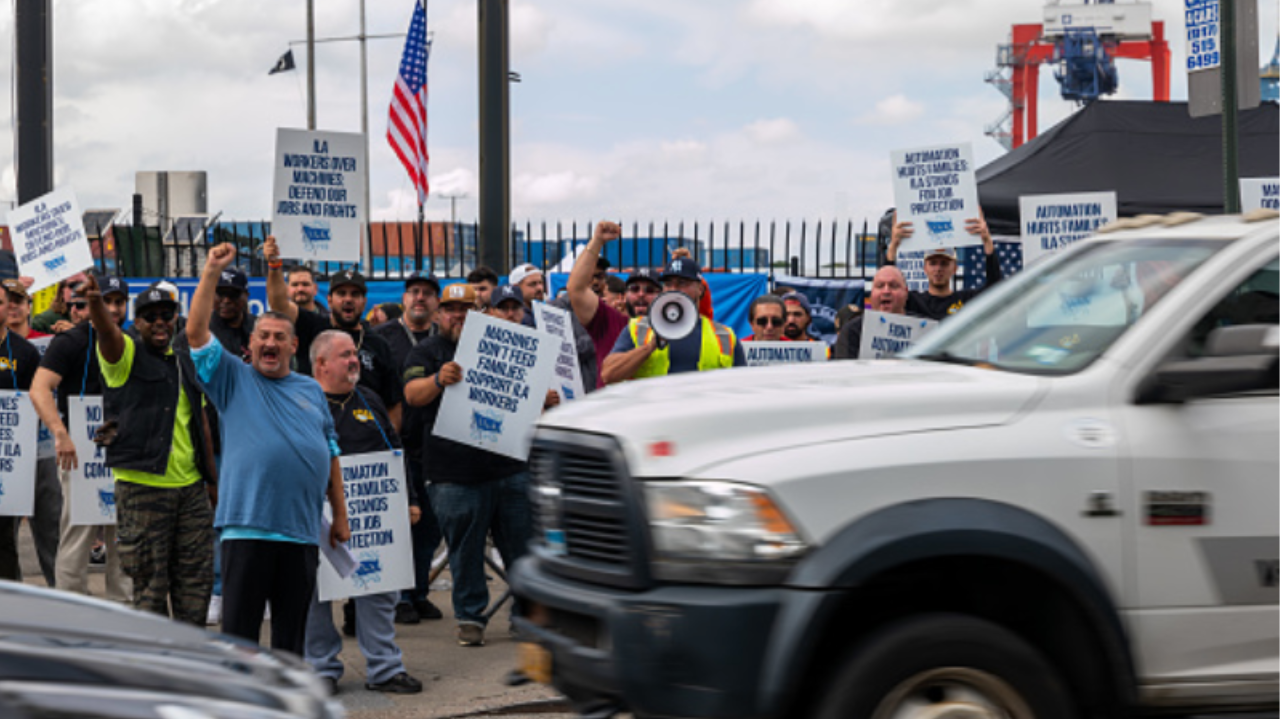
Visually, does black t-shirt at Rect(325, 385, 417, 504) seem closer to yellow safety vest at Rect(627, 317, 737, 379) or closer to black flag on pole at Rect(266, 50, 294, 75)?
yellow safety vest at Rect(627, 317, 737, 379)

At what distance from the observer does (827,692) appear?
464 centimetres

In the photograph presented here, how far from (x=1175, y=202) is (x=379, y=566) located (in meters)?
10.1

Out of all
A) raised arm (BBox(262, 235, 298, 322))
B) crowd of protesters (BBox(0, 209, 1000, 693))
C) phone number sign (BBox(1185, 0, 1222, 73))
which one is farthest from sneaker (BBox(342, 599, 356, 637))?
phone number sign (BBox(1185, 0, 1222, 73))

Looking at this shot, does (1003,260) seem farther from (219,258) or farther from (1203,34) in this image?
(219,258)

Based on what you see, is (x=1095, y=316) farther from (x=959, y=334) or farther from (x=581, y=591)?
(x=581, y=591)

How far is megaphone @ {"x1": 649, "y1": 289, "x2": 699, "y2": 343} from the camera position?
920cm

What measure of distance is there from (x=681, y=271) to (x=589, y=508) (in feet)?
15.7

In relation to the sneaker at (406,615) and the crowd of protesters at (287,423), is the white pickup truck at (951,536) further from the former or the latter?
the sneaker at (406,615)

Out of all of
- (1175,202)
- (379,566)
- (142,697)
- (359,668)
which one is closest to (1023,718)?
(142,697)

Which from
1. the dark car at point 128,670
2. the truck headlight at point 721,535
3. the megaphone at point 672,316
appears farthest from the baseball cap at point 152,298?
the dark car at point 128,670

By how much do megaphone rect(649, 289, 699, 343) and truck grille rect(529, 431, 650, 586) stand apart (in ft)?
12.6

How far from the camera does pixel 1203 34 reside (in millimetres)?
11367

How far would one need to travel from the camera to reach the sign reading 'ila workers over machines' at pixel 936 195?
11.8 meters

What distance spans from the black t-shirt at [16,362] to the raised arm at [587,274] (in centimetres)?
344
